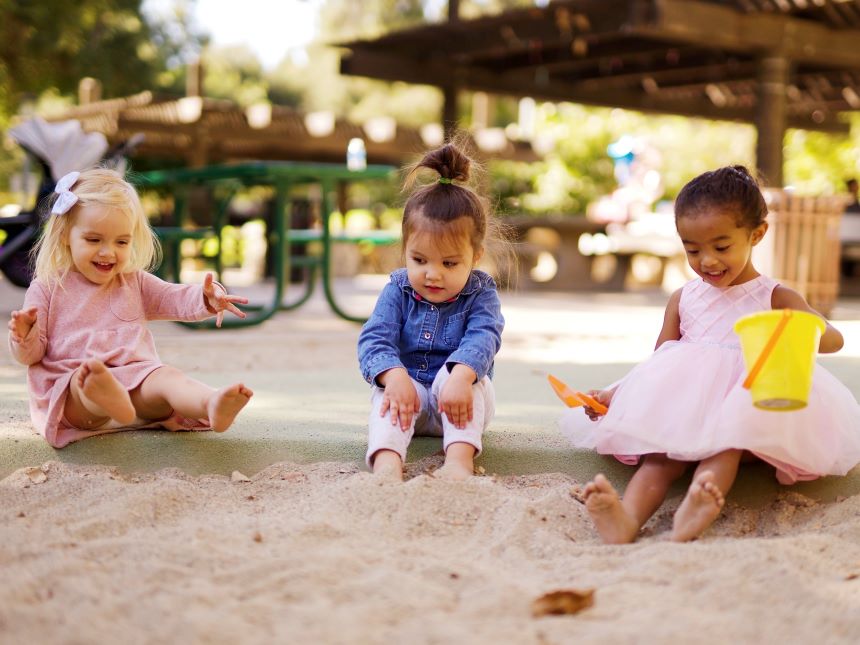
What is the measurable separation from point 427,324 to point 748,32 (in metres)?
6.74

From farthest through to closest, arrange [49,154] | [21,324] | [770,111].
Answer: [770,111] → [49,154] → [21,324]

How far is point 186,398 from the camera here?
8.78 feet

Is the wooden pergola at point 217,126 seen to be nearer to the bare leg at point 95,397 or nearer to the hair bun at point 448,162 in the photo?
the hair bun at point 448,162

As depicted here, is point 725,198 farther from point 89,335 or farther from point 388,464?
point 89,335

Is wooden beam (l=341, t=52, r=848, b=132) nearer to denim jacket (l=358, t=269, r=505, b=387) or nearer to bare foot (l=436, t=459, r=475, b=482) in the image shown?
denim jacket (l=358, t=269, r=505, b=387)

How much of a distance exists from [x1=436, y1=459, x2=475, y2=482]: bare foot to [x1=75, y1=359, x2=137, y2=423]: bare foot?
83 centimetres

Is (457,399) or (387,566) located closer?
(387,566)

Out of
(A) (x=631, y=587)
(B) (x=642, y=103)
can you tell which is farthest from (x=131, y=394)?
(B) (x=642, y=103)

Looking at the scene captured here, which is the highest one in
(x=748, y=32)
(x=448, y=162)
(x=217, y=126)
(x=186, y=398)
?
(x=748, y=32)

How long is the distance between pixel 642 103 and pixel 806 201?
5430mm

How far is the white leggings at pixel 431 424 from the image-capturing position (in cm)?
256

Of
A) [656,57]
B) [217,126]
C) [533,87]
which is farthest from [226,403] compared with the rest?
[533,87]

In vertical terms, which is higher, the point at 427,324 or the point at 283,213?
the point at 283,213

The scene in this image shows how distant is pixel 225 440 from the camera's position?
9.09 feet
